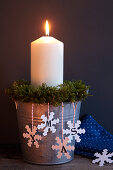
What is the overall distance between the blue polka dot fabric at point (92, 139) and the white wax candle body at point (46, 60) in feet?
1.17

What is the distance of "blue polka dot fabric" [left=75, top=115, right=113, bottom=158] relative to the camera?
126cm

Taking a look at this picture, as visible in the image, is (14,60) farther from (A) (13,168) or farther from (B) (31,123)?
(A) (13,168)

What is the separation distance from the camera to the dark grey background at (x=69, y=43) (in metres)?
1.43

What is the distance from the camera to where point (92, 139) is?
4.43ft

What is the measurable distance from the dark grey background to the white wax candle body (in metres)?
0.28

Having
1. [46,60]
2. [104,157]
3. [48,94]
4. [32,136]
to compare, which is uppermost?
[46,60]

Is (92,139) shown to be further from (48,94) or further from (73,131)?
(48,94)

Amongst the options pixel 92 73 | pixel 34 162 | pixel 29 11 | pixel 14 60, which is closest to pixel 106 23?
pixel 92 73

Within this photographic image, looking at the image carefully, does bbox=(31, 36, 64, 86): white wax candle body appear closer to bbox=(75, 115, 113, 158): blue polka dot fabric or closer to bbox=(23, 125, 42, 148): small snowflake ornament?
bbox=(23, 125, 42, 148): small snowflake ornament

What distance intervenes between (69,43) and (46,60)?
354mm

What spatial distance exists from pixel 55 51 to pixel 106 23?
47 cm

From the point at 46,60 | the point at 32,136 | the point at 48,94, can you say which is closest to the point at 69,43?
the point at 46,60

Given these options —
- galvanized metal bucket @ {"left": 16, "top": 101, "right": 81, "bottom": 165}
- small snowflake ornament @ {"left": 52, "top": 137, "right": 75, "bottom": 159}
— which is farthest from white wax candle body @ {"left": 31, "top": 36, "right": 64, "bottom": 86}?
small snowflake ornament @ {"left": 52, "top": 137, "right": 75, "bottom": 159}

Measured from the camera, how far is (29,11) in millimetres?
1432
